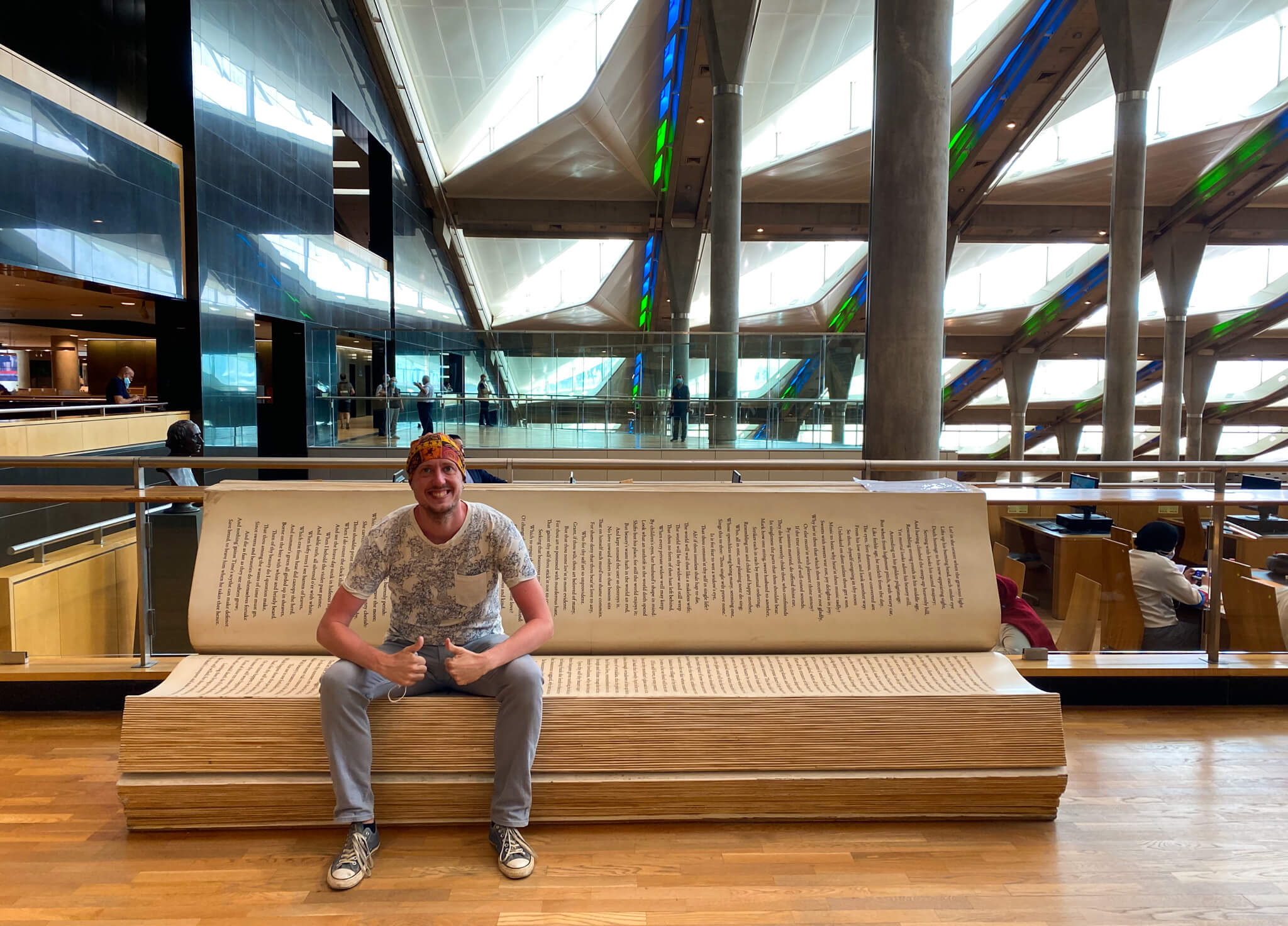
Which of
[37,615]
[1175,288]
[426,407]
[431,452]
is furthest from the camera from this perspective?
[1175,288]

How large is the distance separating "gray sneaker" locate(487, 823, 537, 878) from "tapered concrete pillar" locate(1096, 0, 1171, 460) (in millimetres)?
16523

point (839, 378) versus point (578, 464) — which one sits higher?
point (839, 378)

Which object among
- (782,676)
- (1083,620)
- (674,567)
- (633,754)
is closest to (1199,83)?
(1083,620)

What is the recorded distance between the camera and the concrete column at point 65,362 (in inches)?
783

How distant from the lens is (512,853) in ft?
8.21

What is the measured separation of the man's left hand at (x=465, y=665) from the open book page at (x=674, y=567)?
62cm

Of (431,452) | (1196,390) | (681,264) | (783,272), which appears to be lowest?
(431,452)

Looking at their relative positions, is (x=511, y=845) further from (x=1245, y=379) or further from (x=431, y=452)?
(x=1245, y=379)

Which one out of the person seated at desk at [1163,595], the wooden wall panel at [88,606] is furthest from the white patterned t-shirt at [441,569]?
the person seated at desk at [1163,595]

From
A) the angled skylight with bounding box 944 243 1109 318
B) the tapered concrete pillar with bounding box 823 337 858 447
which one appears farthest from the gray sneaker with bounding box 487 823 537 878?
the angled skylight with bounding box 944 243 1109 318

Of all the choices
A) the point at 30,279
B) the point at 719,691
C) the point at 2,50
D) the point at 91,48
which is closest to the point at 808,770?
the point at 719,691

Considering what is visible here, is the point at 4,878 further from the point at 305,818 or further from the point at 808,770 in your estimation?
the point at 808,770

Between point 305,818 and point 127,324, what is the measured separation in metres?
15.9

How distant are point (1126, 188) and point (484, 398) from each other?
41.4 ft
